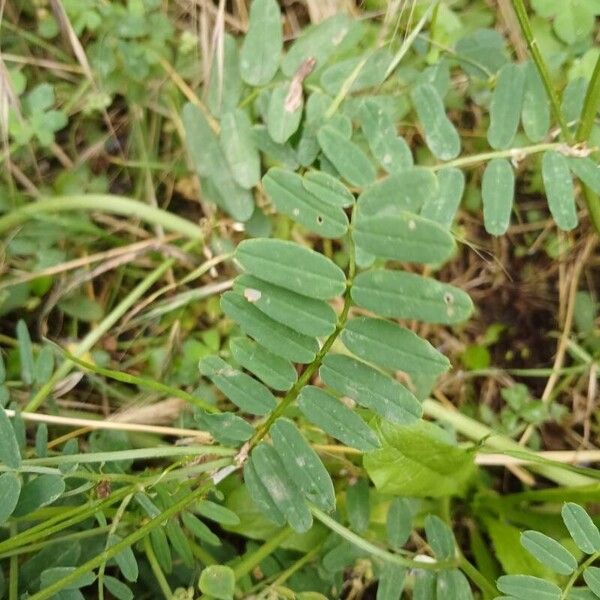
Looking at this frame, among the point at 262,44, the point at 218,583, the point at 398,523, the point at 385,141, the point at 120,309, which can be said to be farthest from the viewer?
the point at 120,309

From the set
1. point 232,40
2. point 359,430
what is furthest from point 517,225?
point 359,430

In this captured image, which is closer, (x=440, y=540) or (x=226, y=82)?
(x=440, y=540)

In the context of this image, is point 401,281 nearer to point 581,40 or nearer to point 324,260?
point 324,260

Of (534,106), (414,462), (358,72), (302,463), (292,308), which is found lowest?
(414,462)

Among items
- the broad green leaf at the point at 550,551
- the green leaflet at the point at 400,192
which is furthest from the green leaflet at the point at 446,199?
the broad green leaf at the point at 550,551

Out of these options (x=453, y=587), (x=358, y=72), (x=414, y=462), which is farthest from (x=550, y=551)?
(x=358, y=72)

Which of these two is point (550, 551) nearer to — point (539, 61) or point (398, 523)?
point (398, 523)
